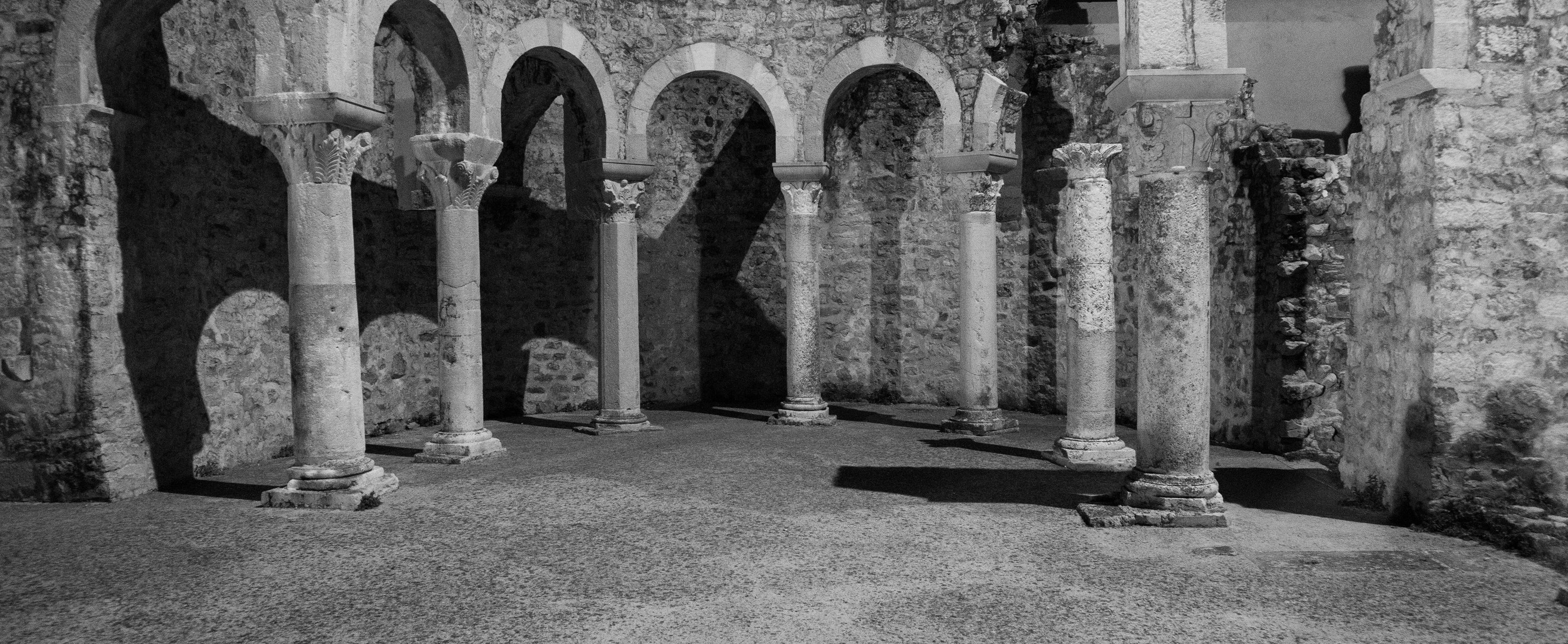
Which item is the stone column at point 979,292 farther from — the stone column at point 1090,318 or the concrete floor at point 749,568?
the concrete floor at point 749,568

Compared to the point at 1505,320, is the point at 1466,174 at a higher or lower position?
higher

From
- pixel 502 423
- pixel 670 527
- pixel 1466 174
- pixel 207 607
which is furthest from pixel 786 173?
pixel 207 607

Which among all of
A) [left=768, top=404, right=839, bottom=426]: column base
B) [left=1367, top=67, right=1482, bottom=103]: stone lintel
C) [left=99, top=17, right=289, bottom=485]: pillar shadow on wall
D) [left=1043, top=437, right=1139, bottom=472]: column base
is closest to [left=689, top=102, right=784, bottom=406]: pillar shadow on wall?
[left=768, top=404, right=839, bottom=426]: column base

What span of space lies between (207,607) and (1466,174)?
Result: 6.73m

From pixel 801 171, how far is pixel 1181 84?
577 cm

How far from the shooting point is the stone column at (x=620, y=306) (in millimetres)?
11195

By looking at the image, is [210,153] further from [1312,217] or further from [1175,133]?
[1312,217]

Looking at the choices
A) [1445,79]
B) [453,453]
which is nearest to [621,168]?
[453,453]

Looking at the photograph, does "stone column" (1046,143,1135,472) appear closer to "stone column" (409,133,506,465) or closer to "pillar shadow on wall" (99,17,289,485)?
"stone column" (409,133,506,465)

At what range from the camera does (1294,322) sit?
970 cm

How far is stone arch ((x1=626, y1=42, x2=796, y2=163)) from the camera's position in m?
11.3

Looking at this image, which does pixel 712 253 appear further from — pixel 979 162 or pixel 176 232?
pixel 176 232

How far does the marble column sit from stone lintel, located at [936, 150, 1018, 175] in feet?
15.1

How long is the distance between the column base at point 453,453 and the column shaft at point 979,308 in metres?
4.55
